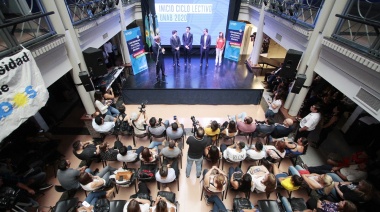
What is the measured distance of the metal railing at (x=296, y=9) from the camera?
14.2ft

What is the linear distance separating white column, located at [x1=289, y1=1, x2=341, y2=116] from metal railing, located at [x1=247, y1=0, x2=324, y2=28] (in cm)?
19

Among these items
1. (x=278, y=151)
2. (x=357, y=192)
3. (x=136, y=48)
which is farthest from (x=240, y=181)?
(x=136, y=48)

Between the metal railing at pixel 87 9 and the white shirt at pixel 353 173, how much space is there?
6.24 meters

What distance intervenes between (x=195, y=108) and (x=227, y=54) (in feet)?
12.6

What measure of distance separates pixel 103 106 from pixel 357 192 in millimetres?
5283

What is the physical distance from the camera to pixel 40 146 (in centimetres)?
409

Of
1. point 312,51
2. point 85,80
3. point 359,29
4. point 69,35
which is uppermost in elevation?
point 359,29

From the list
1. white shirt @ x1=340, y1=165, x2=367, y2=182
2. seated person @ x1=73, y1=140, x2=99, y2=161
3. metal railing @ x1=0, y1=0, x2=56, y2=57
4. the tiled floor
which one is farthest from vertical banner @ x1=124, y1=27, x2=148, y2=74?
white shirt @ x1=340, y1=165, x2=367, y2=182

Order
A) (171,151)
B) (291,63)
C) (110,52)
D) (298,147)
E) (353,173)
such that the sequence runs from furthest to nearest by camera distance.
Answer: (110,52) → (291,63) → (298,147) → (171,151) → (353,173)

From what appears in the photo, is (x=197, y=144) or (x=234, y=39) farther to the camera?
(x=234, y=39)

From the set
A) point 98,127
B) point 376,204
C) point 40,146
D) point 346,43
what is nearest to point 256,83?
point 346,43

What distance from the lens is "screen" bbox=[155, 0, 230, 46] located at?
8.08 metres

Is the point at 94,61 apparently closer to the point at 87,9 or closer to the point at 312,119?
the point at 87,9

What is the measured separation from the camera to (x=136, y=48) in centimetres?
707
